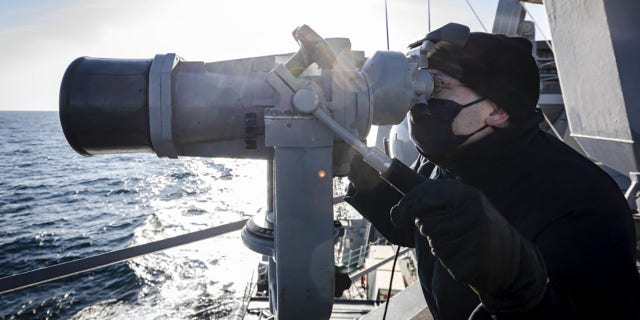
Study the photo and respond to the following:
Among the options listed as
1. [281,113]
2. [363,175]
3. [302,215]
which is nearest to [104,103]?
[281,113]

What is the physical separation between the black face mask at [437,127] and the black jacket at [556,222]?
0.06 meters

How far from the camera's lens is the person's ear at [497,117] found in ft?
5.62

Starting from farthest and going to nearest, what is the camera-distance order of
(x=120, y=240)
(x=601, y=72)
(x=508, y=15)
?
(x=120, y=240), (x=508, y=15), (x=601, y=72)

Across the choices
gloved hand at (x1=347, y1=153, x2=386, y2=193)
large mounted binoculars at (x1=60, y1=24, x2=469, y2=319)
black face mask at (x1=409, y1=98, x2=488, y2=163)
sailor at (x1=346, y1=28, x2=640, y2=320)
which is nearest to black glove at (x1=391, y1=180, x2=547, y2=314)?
sailor at (x1=346, y1=28, x2=640, y2=320)

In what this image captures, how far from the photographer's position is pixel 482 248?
1.02 meters

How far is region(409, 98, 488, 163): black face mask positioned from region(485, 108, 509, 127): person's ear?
0.04 meters

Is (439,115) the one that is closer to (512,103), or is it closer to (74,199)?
(512,103)

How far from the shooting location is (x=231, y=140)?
180 centimetres

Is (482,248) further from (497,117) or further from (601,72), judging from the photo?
(601,72)

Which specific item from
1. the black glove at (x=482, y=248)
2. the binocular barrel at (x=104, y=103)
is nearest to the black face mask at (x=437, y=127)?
the black glove at (x=482, y=248)

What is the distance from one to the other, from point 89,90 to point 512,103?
192 centimetres

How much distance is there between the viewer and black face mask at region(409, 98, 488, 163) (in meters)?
1.78

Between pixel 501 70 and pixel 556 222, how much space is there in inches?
29.4

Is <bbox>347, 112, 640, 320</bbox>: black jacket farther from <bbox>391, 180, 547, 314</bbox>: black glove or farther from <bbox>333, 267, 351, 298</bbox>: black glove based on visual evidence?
<bbox>333, 267, 351, 298</bbox>: black glove
